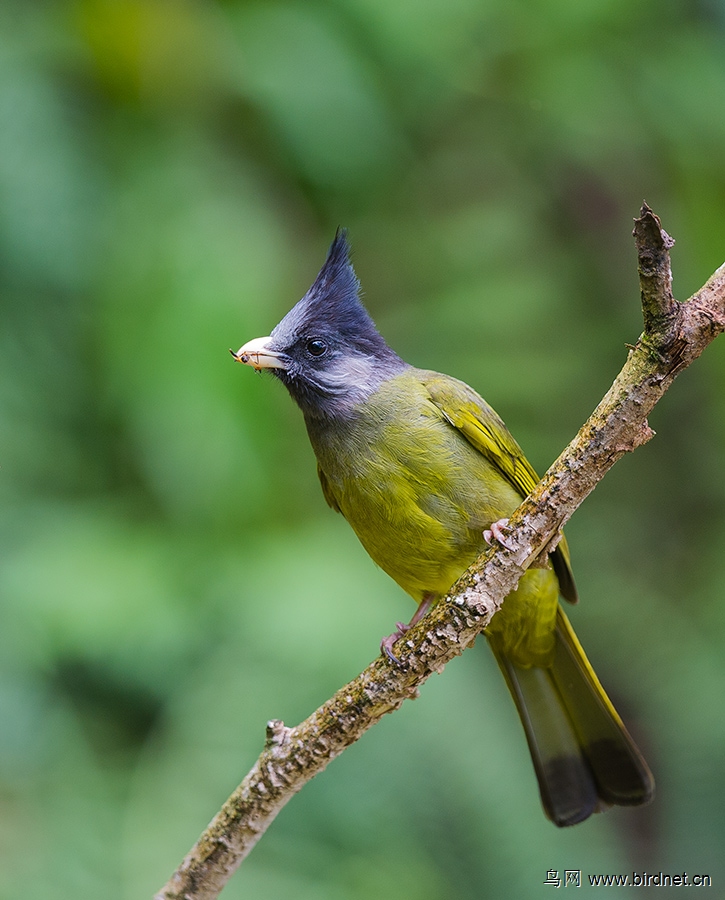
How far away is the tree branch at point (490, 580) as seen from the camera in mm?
1794

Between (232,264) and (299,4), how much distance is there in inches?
43.6

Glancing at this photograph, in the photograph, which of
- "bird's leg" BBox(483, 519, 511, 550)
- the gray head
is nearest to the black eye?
the gray head

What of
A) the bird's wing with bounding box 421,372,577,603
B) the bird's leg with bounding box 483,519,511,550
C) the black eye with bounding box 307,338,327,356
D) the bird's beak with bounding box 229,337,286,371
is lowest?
the bird's leg with bounding box 483,519,511,550

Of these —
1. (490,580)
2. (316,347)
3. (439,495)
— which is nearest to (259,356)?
(316,347)

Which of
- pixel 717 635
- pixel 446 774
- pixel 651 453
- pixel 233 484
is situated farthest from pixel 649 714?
pixel 233 484

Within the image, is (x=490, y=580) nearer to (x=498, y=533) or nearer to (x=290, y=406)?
(x=498, y=533)

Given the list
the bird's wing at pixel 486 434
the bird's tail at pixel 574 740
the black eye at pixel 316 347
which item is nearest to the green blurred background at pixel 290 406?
the bird's tail at pixel 574 740

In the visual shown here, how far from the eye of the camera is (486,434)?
2557 millimetres

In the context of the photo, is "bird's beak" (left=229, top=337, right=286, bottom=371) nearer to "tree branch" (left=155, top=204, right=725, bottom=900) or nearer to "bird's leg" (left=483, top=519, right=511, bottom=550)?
"bird's leg" (left=483, top=519, right=511, bottom=550)

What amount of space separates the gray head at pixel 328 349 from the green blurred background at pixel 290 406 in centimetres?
86

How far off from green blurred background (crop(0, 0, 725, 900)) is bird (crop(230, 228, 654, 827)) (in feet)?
2.58

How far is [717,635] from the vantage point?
154 inches

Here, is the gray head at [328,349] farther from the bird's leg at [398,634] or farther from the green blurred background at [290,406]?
the green blurred background at [290,406]

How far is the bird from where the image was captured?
Answer: 246cm
